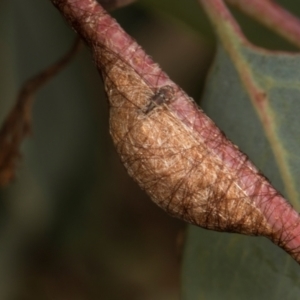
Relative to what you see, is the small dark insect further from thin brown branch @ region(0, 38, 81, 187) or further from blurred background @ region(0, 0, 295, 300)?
blurred background @ region(0, 0, 295, 300)

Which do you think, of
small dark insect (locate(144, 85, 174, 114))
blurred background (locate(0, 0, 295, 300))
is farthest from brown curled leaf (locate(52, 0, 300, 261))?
blurred background (locate(0, 0, 295, 300))

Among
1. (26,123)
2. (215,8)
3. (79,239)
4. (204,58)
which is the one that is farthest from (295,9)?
(79,239)

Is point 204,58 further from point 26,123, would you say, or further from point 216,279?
point 216,279

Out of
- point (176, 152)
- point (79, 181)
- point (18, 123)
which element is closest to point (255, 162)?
point (176, 152)

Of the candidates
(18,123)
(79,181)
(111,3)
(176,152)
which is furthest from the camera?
(79,181)

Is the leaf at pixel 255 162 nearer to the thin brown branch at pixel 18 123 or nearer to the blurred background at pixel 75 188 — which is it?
the thin brown branch at pixel 18 123

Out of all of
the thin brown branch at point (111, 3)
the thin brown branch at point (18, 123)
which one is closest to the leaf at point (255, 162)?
the thin brown branch at point (111, 3)

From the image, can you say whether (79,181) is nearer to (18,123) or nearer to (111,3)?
(18,123)
